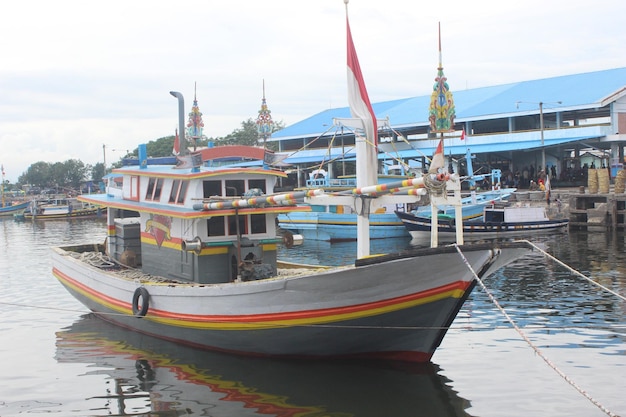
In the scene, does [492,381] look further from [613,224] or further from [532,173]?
[532,173]

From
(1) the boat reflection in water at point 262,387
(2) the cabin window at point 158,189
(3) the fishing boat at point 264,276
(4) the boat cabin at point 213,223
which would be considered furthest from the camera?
(2) the cabin window at point 158,189

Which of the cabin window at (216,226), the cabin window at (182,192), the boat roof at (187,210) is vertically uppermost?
the cabin window at (182,192)

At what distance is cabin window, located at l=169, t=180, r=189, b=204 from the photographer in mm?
15625

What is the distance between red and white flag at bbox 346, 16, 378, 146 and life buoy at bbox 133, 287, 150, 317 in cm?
608

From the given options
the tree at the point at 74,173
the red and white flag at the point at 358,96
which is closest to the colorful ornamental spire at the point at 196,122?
the red and white flag at the point at 358,96

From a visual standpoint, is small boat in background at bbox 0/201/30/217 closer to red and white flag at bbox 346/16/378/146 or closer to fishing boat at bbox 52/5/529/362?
fishing boat at bbox 52/5/529/362

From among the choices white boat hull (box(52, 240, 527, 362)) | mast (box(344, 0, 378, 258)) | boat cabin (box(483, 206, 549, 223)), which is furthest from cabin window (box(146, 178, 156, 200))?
boat cabin (box(483, 206, 549, 223))

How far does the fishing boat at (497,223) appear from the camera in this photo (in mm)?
35594

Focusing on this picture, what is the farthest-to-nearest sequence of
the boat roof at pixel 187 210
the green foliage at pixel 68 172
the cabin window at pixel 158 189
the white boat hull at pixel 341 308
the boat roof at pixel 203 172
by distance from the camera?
the green foliage at pixel 68 172, the cabin window at pixel 158 189, the boat roof at pixel 203 172, the boat roof at pixel 187 210, the white boat hull at pixel 341 308

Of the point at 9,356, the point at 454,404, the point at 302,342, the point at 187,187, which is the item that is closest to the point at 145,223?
the point at 187,187

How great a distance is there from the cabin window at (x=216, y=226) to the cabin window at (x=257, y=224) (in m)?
0.65

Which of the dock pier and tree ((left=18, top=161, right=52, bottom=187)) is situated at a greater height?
tree ((left=18, top=161, right=52, bottom=187))

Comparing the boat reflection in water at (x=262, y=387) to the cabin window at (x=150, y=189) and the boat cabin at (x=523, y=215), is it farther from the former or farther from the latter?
the boat cabin at (x=523, y=215)

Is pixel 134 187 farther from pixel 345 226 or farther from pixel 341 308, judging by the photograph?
pixel 345 226
